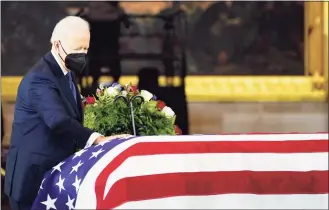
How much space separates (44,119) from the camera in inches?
115

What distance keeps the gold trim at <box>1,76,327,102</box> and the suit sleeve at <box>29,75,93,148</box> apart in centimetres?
262

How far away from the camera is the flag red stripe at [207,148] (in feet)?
8.91

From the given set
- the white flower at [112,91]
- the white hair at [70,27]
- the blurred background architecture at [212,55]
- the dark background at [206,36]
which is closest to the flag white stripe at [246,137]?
the white hair at [70,27]

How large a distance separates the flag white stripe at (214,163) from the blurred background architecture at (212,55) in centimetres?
273

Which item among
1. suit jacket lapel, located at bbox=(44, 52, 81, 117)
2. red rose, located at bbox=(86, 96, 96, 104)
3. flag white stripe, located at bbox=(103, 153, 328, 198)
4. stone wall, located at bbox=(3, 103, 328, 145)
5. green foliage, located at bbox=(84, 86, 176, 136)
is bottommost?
stone wall, located at bbox=(3, 103, 328, 145)

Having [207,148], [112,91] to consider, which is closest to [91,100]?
[112,91]

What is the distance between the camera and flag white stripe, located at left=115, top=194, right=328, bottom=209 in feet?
8.61

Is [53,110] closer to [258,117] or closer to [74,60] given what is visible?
[74,60]

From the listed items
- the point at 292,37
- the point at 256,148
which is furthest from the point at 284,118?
the point at 256,148

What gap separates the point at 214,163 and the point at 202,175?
0.07 meters

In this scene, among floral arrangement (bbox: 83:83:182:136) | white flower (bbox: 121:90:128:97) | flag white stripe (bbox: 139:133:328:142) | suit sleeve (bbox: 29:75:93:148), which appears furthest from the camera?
white flower (bbox: 121:90:128:97)

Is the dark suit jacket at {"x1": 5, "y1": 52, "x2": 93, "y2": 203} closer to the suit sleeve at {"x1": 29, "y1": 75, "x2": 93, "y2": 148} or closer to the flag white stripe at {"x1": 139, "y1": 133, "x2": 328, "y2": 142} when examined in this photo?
the suit sleeve at {"x1": 29, "y1": 75, "x2": 93, "y2": 148}

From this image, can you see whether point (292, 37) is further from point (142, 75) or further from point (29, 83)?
point (29, 83)

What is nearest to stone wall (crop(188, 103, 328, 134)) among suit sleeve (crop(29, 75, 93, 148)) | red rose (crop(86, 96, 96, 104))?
red rose (crop(86, 96, 96, 104))
